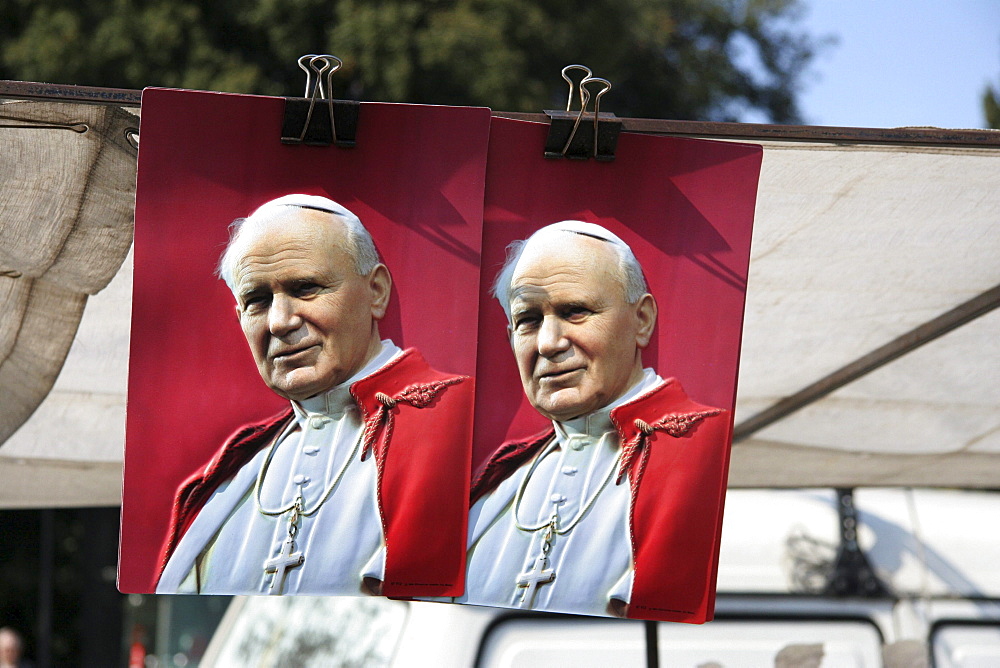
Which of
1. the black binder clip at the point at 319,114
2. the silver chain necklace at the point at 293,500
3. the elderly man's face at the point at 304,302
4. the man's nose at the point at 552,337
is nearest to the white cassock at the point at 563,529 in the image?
the man's nose at the point at 552,337

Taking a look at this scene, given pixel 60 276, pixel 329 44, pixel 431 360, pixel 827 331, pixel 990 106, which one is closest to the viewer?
pixel 431 360

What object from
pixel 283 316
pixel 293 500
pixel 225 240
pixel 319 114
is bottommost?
pixel 293 500

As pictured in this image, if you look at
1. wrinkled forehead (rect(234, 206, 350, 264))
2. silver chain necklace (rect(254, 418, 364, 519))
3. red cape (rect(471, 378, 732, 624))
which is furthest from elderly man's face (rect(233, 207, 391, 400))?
red cape (rect(471, 378, 732, 624))

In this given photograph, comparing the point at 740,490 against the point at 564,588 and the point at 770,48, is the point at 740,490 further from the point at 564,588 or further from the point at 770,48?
the point at 770,48

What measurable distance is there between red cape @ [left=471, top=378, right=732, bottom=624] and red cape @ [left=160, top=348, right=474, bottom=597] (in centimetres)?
10

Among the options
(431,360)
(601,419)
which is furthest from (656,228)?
(431,360)

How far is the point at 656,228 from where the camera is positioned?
5.16ft

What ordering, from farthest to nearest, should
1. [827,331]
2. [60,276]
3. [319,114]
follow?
[827,331] → [60,276] → [319,114]

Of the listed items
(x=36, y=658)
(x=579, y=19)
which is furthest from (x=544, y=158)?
(x=36, y=658)

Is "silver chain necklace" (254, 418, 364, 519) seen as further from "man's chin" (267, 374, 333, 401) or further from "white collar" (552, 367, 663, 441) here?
"white collar" (552, 367, 663, 441)

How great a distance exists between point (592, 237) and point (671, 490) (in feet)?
1.49

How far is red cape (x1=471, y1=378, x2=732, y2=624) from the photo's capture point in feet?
5.25

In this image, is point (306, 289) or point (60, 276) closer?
point (306, 289)

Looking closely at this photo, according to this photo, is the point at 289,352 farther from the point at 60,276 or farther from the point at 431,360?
the point at 60,276
